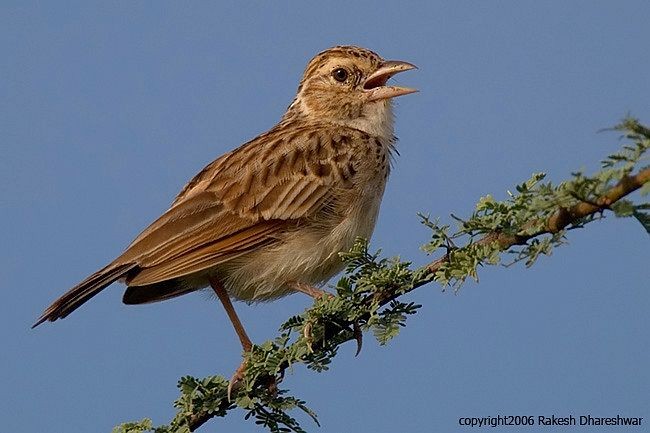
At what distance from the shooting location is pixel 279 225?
18.4ft

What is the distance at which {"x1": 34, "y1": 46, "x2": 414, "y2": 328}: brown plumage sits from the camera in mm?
5371

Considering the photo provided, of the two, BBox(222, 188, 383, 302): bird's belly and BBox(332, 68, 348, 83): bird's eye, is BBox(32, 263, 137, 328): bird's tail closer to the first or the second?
BBox(222, 188, 383, 302): bird's belly

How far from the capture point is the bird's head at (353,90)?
6.49 metres

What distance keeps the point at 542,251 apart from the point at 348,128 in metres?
3.58

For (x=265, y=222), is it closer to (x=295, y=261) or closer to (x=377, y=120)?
(x=295, y=261)

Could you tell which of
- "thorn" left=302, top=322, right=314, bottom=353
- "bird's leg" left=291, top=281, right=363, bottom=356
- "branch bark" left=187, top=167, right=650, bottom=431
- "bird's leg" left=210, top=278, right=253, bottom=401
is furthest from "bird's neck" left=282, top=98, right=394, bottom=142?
"branch bark" left=187, top=167, right=650, bottom=431

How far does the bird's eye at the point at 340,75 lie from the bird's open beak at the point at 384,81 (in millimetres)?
152

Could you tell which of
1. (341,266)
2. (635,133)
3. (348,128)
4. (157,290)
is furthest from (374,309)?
(348,128)

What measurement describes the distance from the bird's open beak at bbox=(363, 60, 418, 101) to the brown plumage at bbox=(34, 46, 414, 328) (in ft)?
0.05

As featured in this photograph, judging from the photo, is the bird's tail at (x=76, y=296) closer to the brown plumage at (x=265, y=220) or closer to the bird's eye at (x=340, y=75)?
the brown plumage at (x=265, y=220)

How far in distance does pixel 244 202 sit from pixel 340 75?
1447mm

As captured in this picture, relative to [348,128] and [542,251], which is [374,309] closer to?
[542,251]

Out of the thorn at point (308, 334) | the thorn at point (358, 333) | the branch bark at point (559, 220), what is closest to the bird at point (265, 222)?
the thorn at point (358, 333)

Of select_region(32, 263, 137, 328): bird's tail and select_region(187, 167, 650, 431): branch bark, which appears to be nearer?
select_region(187, 167, 650, 431): branch bark
